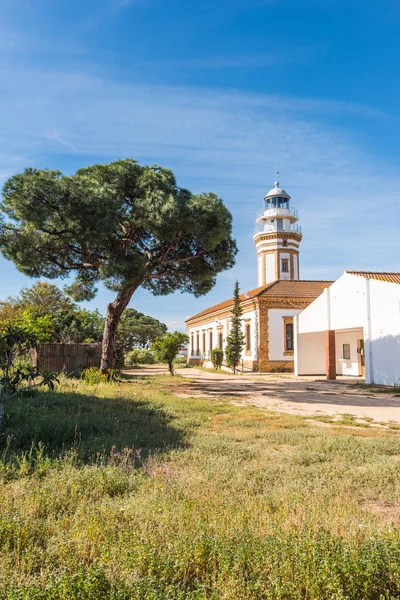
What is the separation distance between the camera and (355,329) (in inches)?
837

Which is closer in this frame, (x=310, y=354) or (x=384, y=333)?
(x=384, y=333)

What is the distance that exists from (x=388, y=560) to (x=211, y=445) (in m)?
3.92

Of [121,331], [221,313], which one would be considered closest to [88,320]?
[221,313]

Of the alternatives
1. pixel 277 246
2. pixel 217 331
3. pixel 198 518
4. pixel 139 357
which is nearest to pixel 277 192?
pixel 277 246

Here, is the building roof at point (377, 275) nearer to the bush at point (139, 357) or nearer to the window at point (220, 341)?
→ the window at point (220, 341)

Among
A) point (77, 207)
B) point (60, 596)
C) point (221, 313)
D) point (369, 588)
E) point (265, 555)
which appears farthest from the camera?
point (221, 313)

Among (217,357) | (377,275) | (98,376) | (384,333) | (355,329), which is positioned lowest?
(98,376)

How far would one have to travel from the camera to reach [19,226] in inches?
644

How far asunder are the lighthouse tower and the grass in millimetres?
30402

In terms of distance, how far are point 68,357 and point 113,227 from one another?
24.5 ft

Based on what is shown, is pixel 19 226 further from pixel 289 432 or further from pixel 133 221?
pixel 289 432

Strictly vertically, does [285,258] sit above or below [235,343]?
above

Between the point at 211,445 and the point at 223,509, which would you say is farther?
the point at 211,445

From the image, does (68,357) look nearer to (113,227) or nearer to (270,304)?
(113,227)
